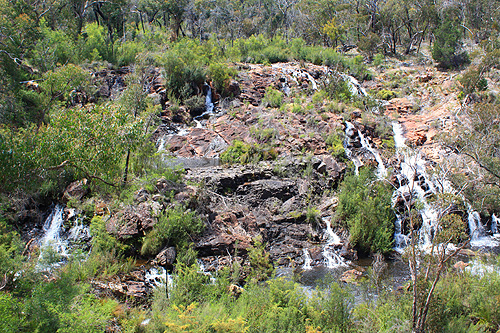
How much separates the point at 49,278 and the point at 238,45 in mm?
28849

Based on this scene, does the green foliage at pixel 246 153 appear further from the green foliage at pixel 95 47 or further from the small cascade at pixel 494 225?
the green foliage at pixel 95 47

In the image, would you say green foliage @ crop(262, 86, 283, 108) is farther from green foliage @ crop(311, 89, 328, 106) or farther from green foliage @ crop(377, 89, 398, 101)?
green foliage @ crop(377, 89, 398, 101)

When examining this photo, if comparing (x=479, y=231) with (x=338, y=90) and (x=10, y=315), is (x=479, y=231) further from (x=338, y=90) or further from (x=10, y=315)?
(x=10, y=315)

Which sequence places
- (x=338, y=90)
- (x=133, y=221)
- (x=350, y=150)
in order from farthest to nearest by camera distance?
(x=338, y=90) → (x=350, y=150) → (x=133, y=221)

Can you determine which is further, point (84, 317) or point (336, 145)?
point (336, 145)

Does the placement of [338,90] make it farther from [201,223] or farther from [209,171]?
[201,223]

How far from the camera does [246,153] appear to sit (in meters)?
18.1

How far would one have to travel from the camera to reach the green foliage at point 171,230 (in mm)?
11445

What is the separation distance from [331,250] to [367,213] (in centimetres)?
226

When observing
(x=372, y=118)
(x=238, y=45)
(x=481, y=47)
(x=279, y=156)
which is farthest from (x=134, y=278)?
(x=481, y=47)

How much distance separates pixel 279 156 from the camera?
18.2 metres

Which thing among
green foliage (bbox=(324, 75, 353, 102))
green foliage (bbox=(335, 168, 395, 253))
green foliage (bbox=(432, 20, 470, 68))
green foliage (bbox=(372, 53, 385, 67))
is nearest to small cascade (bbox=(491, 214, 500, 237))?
green foliage (bbox=(335, 168, 395, 253))

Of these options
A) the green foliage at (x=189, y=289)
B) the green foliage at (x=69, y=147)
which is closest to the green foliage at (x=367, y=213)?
the green foliage at (x=189, y=289)

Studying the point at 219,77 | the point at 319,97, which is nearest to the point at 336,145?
the point at 319,97
